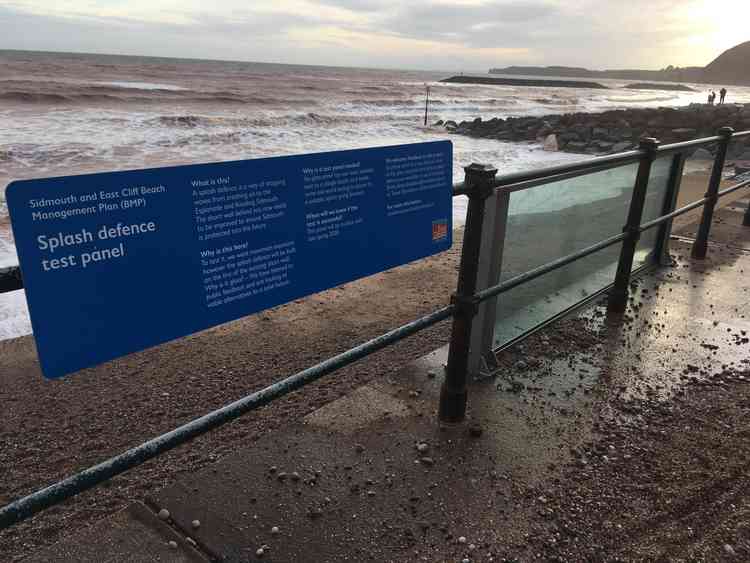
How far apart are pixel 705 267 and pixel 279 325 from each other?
390 cm

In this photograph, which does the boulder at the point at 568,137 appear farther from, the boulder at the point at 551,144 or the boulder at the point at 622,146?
the boulder at the point at 622,146

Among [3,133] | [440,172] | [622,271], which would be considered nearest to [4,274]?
[440,172]

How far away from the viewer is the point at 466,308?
8.58ft

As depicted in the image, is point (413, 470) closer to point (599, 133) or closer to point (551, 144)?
point (551, 144)

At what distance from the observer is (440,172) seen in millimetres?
2598

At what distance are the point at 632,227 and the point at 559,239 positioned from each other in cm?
69

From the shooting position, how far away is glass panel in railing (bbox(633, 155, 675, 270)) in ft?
14.9

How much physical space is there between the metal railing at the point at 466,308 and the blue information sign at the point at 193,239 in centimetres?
15

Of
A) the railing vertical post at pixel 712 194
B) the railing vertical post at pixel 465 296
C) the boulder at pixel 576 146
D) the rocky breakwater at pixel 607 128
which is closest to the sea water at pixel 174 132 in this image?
the railing vertical post at pixel 465 296

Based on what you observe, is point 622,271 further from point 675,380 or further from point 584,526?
point 584,526

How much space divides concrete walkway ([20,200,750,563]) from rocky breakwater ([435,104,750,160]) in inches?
733

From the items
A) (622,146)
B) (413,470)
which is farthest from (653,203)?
(622,146)

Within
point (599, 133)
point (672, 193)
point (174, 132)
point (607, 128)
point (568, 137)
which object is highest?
point (672, 193)

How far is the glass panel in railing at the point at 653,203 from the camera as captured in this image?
4539mm
